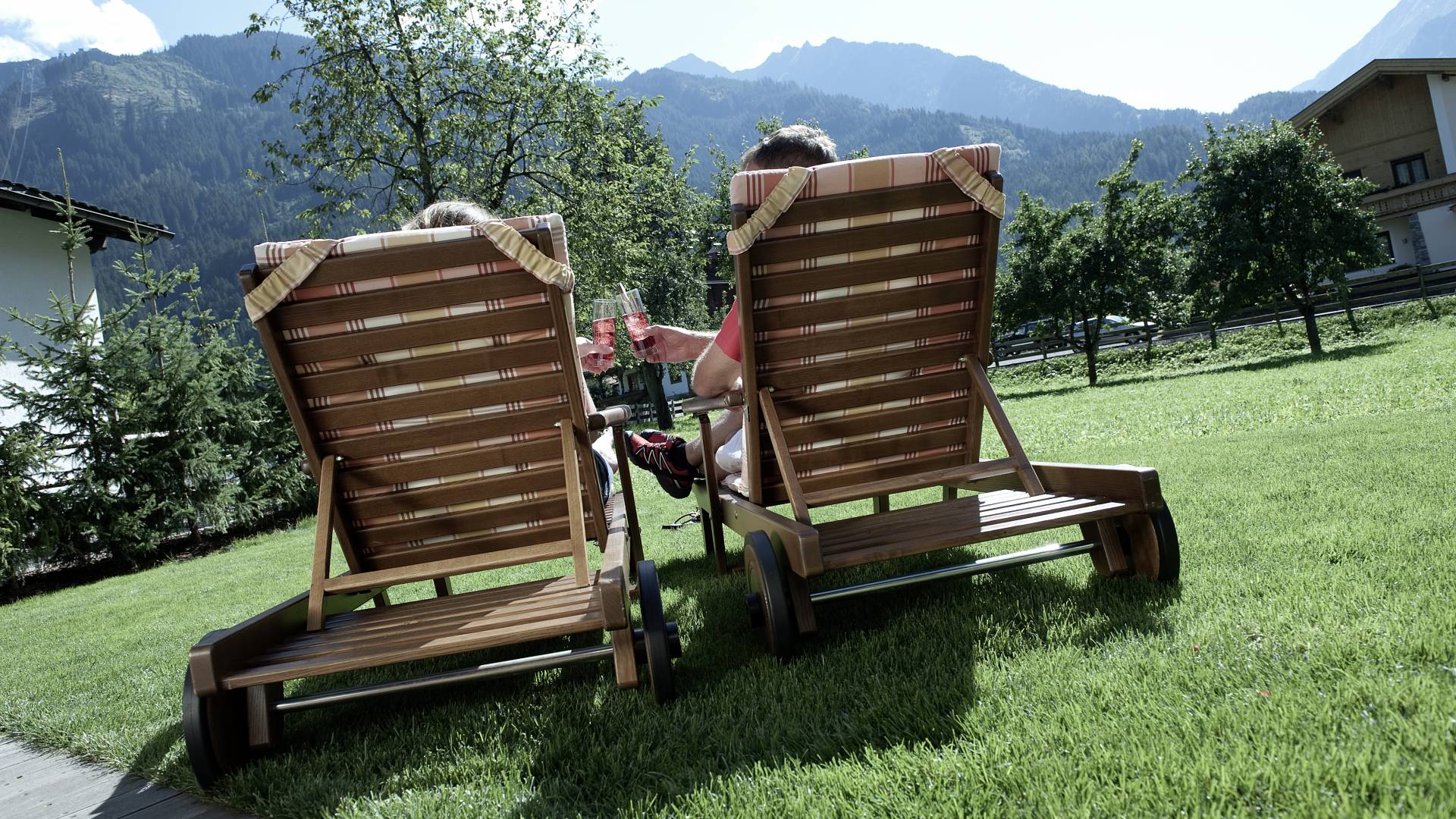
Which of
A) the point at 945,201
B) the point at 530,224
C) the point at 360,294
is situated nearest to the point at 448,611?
the point at 360,294

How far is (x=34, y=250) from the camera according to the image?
15.1 meters

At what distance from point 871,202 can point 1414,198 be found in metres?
34.0

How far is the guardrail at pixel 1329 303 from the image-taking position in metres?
25.0

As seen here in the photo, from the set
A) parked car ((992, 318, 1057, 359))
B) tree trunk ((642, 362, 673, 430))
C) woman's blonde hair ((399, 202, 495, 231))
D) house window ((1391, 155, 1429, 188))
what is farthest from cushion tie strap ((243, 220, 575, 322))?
house window ((1391, 155, 1429, 188))

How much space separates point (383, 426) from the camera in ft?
10.1

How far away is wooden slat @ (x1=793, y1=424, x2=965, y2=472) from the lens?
353cm

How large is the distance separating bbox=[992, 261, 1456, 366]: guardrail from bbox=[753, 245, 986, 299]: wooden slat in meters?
22.3

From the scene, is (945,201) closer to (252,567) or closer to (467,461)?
(467,461)

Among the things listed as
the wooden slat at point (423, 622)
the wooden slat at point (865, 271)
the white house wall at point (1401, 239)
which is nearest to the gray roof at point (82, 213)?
the wooden slat at point (423, 622)

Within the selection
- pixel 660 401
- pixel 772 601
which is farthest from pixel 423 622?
pixel 660 401

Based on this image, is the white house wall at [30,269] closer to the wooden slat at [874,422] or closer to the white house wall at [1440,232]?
Answer: the wooden slat at [874,422]

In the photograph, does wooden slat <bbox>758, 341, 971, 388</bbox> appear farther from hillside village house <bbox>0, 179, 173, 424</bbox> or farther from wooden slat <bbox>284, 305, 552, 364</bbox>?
hillside village house <bbox>0, 179, 173, 424</bbox>

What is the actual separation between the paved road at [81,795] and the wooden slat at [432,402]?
1213mm

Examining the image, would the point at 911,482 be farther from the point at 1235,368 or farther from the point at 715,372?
the point at 1235,368
